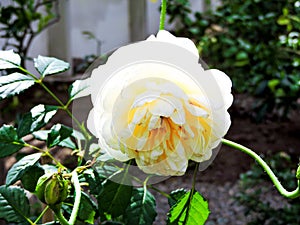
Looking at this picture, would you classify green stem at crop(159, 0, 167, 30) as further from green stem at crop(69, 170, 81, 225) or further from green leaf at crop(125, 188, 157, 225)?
green leaf at crop(125, 188, 157, 225)

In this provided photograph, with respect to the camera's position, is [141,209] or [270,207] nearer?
[141,209]

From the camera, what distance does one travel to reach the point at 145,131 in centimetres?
39

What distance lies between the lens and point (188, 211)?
20.2 inches

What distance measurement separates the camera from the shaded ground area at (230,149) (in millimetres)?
2260

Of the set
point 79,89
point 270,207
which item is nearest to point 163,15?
point 79,89

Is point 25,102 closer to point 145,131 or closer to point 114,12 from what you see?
point 114,12

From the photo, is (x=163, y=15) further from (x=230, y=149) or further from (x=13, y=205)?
(x=230, y=149)

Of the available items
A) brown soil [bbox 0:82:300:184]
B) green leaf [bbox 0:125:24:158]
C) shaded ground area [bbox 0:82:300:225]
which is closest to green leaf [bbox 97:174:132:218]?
green leaf [bbox 0:125:24:158]

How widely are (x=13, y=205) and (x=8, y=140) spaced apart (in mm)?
79

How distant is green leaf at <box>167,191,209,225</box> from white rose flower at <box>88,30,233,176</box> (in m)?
0.11

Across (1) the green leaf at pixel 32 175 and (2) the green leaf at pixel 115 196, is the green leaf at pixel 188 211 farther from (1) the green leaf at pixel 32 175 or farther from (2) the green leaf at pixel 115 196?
(1) the green leaf at pixel 32 175

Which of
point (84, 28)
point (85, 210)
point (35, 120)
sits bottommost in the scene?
point (84, 28)

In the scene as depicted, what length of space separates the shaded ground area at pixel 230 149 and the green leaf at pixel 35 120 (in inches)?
59.0

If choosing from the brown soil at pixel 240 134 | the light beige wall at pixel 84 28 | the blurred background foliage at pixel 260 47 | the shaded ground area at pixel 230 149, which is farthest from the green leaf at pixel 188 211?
the light beige wall at pixel 84 28
